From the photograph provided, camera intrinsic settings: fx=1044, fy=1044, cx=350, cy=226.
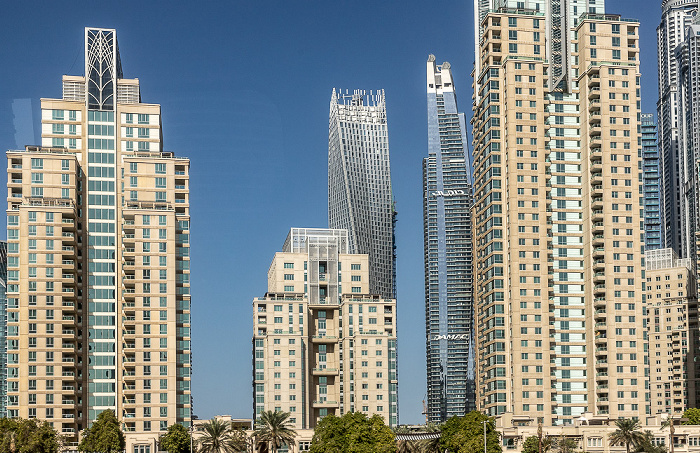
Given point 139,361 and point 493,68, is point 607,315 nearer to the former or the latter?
point 493,68

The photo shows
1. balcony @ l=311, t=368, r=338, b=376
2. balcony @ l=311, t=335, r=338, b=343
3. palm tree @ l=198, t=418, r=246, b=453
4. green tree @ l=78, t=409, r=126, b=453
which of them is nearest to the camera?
green tree @ l=78, t=409, r=126, b=453

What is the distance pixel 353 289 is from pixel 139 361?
53979 mm

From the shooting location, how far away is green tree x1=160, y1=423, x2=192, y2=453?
139750 mm

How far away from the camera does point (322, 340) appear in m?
190

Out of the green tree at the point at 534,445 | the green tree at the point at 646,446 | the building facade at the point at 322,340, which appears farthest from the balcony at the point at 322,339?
the green tree at the point at 646,446

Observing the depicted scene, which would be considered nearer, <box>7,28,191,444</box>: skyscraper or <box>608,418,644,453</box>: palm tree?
<box>608,418,644,453</box>: palm tree

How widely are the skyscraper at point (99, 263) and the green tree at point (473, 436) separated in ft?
136

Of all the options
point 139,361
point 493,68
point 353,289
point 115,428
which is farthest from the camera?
point 353,289

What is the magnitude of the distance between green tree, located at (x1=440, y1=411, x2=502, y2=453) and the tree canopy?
51686 mm

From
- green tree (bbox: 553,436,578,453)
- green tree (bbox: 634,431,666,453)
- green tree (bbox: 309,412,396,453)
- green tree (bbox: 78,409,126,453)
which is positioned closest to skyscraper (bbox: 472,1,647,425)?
green tree (bbox: 553,436,578,453)

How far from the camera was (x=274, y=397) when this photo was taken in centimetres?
17900

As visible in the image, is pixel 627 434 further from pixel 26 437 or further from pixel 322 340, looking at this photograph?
pixel 26 437

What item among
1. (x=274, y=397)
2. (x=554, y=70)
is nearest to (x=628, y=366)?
(x=554, y=70)

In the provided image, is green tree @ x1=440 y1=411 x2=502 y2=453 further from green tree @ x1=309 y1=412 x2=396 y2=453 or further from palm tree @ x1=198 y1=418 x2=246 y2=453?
palm tree @ x1=198 y1=418 x2=246 y2=453
